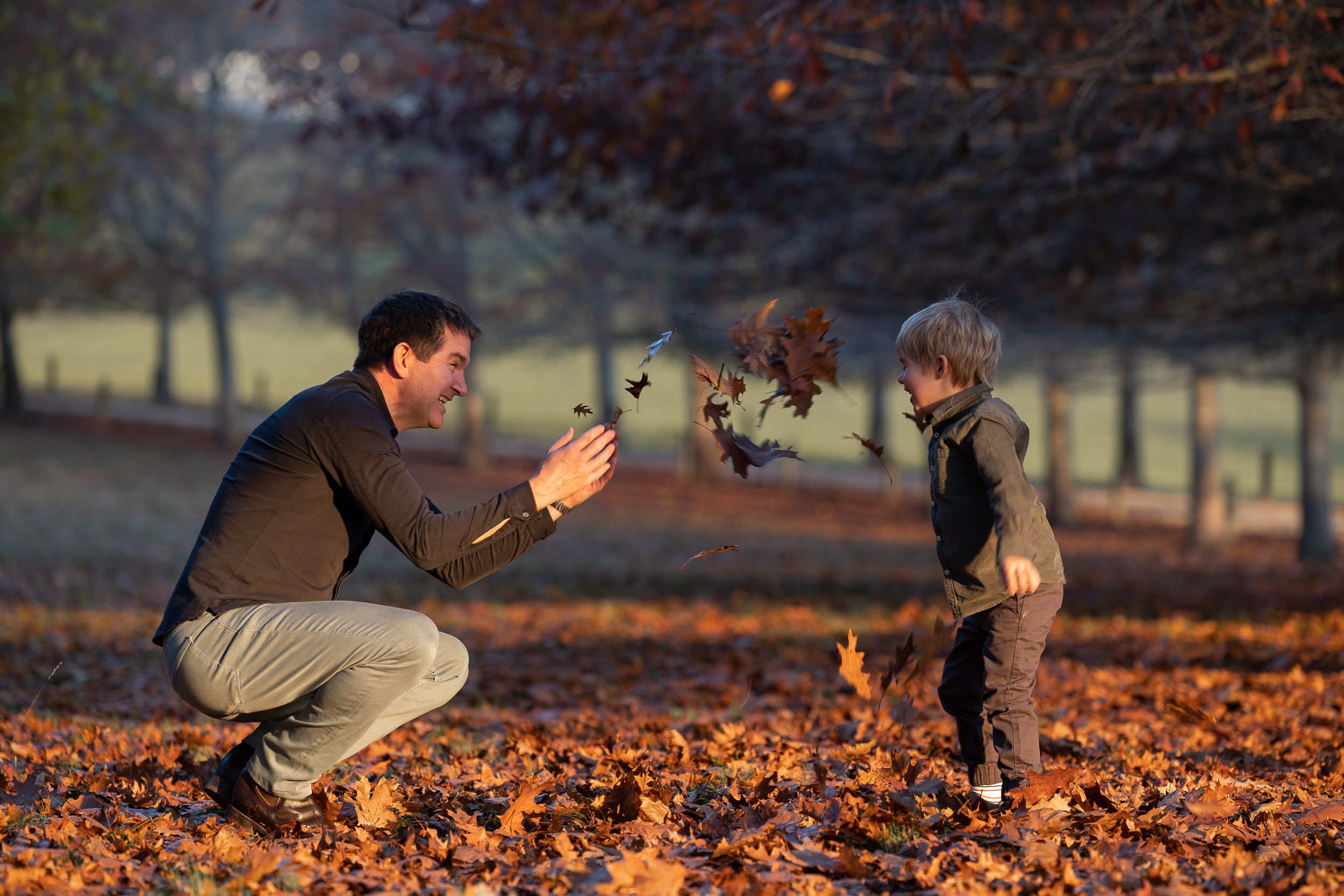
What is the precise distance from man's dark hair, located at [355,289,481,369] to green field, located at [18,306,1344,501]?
2339cm

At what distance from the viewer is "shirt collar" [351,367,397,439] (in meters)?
3.83

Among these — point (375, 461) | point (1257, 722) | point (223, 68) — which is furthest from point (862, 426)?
point (375, 461)

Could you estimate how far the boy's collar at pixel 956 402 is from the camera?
13.3 feet

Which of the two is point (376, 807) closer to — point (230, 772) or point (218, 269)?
point (230, 772)

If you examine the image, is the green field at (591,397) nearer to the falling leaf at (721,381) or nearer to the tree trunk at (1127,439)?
the tree trunk at (1127,439)

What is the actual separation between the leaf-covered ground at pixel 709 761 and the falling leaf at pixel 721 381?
1.19 m

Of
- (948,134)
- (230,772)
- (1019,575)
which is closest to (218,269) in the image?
(948,134)

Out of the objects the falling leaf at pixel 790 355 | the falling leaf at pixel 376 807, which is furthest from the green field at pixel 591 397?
the falling leaf at pixel 376 807

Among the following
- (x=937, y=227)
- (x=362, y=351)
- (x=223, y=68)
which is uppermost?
(x=223, y=68)

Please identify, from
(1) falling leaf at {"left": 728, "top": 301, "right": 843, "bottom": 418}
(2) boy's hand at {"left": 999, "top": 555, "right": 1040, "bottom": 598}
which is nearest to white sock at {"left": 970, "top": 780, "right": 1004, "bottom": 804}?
(2) boy's hand at {"left": 999, "top": 555, "right": 1040, "bottom": 598}

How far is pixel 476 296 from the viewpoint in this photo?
2931cm

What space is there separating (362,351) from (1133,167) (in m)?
7.46

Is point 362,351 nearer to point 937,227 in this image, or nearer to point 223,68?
point 937,227

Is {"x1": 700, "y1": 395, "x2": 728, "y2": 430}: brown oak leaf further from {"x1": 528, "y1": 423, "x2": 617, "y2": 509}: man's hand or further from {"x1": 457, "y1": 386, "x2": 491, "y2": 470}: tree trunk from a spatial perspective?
{"x1": 457, "y1": 386, "x2": 491, "y2": 470}: tree trunk
